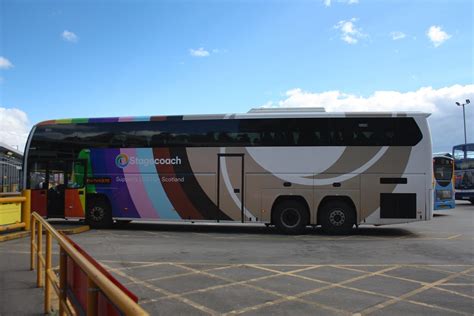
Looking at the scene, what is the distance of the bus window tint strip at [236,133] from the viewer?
13.2 m

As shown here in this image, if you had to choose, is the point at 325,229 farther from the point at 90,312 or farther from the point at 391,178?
the point at 90,312

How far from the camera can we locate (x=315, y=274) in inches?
311

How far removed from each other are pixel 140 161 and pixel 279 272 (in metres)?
7.64

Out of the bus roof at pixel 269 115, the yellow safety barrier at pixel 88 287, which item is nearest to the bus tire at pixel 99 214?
the bus roof at pixel 269 115

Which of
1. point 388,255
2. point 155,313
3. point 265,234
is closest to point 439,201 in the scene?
point 265,234

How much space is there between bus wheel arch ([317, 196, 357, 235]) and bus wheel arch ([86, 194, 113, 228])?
22.5 ft

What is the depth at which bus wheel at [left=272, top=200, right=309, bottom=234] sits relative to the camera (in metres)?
13.5

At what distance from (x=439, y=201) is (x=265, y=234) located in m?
11.6

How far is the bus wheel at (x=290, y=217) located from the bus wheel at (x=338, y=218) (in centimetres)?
58

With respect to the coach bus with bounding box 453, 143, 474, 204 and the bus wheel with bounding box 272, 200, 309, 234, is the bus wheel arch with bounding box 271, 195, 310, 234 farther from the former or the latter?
the coach bus with bounding box 453, 143, 474, 204

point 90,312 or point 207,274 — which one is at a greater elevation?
point 90,312

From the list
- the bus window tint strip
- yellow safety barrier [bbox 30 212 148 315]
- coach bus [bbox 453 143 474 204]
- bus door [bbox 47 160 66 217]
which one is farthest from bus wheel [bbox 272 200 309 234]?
coach bus [bbox 453 143 474 204]

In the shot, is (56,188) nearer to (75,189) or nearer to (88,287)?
(75,189)

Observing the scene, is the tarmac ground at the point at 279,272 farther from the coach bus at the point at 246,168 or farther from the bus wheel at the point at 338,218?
the coach bus at the point at 246,168
